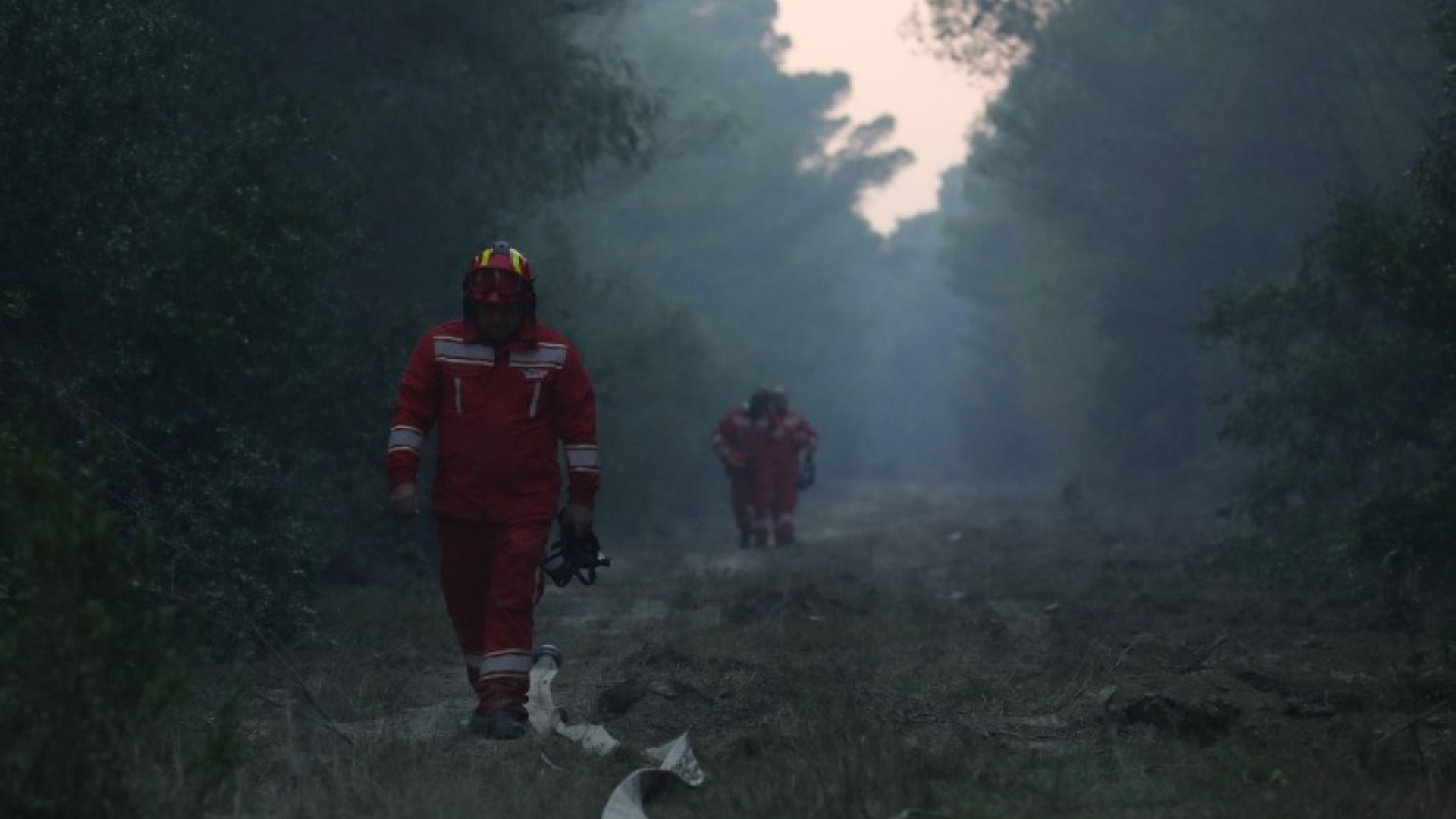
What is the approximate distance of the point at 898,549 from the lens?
818 inches

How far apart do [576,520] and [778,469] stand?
14.3m

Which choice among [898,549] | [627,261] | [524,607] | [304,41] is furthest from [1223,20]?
[524,607]

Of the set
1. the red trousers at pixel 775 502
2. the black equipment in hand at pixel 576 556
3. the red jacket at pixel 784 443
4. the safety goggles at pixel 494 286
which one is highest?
the red jacket at pixel 784 443

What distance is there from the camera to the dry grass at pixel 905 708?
5.61 meters

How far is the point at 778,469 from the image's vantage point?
22188 millimetres

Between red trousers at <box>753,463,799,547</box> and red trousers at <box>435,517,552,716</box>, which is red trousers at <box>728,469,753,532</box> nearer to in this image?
red trousers at <box>753,463,799,547</box>

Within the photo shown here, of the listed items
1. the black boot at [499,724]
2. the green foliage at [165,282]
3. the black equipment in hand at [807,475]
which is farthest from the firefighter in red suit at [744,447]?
the black boot at [499,724]

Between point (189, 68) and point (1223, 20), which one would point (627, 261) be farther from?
point (189, 68)

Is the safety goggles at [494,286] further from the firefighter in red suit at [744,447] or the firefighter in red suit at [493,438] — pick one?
the firefighter in red suit at [744,447]

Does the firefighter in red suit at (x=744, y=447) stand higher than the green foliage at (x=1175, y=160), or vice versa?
the green foliage at (x=1175, y=160)

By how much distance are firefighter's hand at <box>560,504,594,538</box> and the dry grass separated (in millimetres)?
700

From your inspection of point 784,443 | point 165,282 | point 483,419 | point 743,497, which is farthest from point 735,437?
point 483,419

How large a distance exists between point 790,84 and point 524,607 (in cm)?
6300

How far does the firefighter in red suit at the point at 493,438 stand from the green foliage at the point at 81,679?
255 cm
